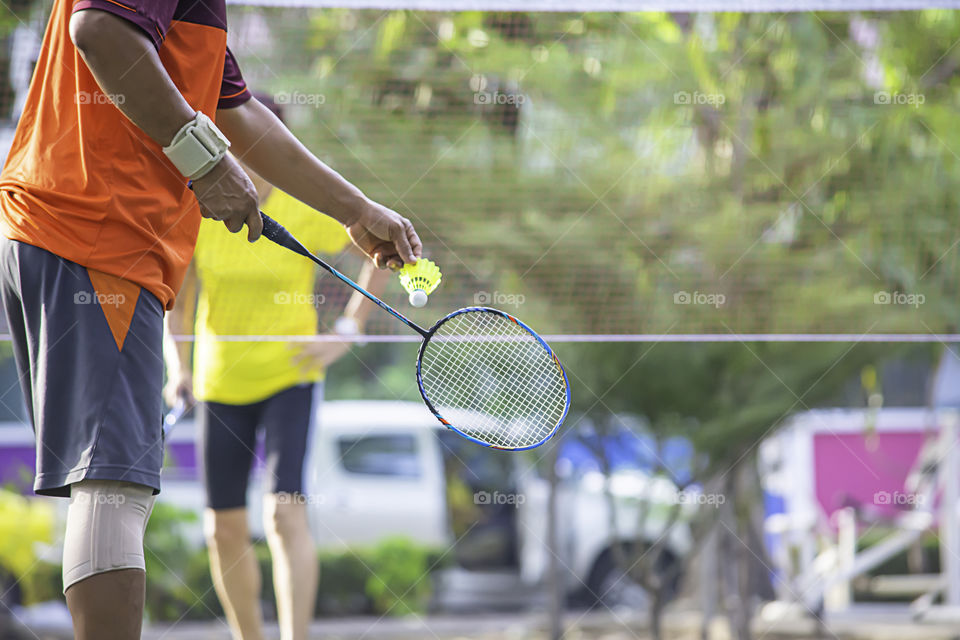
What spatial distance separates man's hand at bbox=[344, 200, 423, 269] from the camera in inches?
79.0

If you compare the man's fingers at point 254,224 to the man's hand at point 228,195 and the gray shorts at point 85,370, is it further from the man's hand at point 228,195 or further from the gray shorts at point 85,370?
the gray shorts at point 85,370

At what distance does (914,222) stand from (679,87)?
1.12 meters

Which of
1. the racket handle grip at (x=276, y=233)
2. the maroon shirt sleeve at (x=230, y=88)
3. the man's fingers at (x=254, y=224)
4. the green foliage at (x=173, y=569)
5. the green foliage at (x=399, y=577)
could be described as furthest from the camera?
the green foliage at (x=399, y=577)

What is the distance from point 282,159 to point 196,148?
0.43m

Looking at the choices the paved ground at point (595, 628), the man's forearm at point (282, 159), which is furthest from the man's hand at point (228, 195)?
the paved ground at point (595, 628)

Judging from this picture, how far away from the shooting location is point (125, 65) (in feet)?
4.76

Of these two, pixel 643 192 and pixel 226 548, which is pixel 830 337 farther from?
pixel 226 548

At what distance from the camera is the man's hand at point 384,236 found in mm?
2006

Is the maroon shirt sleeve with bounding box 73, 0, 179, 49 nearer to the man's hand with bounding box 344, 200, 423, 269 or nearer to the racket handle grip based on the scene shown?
the racket handle grip

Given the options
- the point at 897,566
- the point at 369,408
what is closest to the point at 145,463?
the point at 369,408

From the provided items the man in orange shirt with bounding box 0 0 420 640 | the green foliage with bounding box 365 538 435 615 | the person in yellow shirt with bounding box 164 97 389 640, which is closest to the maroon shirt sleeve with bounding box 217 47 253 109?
the man in orange shirt with bounding box 0 0 420 640

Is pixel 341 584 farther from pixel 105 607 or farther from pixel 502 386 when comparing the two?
pixel 105 607

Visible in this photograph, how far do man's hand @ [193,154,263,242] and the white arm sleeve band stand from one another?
2cm

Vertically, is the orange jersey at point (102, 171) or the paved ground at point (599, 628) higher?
the orange jersey at point (102, 171)
